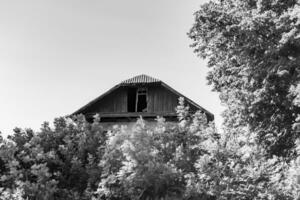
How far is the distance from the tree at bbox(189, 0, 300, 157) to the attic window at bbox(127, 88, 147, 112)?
8.45 m

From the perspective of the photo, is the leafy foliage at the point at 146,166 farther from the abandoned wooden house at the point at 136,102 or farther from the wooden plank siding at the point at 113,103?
the wooden plank siding at the point at 113,103

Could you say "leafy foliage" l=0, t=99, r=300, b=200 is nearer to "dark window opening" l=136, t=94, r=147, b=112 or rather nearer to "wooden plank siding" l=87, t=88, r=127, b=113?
"wooden plank siding" l=87, t=88, r=127, b=113

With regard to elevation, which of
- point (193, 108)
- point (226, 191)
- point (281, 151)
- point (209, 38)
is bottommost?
point (226, 191)

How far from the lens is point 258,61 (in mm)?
14500

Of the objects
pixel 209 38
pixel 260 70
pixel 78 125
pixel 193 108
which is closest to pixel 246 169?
pixel 260 70

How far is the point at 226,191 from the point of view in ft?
37.7

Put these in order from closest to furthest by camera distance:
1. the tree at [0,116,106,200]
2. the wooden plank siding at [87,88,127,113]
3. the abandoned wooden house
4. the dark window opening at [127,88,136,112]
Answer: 1. the tree at [0,116,106,200]
2. the abandoned wooden house
3. the wooden plank siding at [87,88,127,113]
4. the dark window opening at [127,88,136,112]

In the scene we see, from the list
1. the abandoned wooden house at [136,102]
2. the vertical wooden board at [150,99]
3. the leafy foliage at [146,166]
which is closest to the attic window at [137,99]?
the abandoned wooden house at [136,102]

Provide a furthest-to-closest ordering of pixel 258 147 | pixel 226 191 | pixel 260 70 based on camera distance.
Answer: pixel 258 147
pixel 260 70
pixel 226 191

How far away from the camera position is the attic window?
80.4 feet

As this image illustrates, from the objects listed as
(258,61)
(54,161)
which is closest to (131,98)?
(54,161)

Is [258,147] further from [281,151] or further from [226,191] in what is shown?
[226,191]

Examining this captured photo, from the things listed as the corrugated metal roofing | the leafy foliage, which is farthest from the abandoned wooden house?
the leafy foliage

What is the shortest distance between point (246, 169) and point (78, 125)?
715 centimetres
